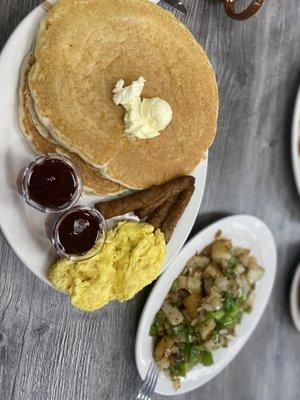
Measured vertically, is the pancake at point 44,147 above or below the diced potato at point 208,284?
above

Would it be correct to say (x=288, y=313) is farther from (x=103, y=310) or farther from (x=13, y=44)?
(x=13, y=44)

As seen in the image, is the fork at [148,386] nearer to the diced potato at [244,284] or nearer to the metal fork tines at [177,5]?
the diced potato at [244,284]

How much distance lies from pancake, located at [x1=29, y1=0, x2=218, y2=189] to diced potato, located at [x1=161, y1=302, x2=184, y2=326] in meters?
0.49

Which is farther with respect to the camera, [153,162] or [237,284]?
[237,284]

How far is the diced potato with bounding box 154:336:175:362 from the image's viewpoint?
2.08 meters

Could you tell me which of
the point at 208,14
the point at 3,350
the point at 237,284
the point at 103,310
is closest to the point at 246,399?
the point at 237,284

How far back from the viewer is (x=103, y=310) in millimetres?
2035

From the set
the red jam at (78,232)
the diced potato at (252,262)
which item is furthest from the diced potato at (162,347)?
the red jam at (78,232)

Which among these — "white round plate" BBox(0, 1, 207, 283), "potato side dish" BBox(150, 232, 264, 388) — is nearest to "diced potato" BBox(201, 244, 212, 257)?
"potato side dish" BBox(150, 232, 264, 388)

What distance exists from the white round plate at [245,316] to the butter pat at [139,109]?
545 millimetres

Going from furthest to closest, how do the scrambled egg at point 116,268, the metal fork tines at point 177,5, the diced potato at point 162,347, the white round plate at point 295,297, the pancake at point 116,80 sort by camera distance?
the white round plate at point 295,297 → the diced potato at point 162,347 → the metal fork tines at point 177,5 → the scrambled egg at point 116,268 → the pancake at point 116,80

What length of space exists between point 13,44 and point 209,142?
2.19ft

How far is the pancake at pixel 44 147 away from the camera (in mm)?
1652

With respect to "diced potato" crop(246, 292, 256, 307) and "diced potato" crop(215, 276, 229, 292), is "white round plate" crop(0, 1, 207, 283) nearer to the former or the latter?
"diced potato" crop(215, 276, 229, 292)
